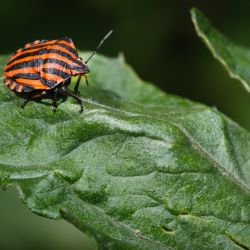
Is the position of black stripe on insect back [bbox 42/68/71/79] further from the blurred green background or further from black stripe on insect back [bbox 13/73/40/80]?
the blurred green background

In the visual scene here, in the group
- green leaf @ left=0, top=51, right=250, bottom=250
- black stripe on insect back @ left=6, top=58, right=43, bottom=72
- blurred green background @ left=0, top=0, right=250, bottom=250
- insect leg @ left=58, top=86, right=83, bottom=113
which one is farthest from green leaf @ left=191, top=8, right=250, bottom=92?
blurred green background @ left=0, top=0, right=250, bottom=250

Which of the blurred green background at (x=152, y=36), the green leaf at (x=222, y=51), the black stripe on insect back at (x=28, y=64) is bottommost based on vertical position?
the blurred green background at (x=152, y=36)

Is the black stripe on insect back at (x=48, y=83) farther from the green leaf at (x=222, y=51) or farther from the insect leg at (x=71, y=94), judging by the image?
the green leaf at (x=222, y=51)

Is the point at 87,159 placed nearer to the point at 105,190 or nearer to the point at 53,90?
the point at 105,190

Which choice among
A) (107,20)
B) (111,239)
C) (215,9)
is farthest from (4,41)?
(111,239)

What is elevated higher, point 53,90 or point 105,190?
point 53,90

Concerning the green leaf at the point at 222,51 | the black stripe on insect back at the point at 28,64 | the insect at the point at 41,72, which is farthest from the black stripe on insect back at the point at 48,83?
the green leaf at the point at 222,51

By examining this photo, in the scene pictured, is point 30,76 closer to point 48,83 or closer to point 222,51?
point 48,83
